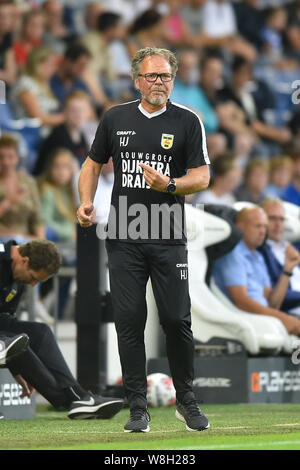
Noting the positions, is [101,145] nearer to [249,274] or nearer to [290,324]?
[249,274]

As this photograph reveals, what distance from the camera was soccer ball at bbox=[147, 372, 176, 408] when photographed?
9.60 meters

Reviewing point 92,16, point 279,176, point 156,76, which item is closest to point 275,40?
point 92,16

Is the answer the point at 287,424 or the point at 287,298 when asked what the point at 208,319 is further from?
the point at 287,424

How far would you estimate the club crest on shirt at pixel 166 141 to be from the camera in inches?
263

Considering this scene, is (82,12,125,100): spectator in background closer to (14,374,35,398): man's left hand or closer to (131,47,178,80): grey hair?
(14,374,35,398): man's left hand

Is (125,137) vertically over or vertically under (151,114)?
under

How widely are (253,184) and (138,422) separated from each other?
8741 millimetres

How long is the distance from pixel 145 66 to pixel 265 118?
1162 centimetres

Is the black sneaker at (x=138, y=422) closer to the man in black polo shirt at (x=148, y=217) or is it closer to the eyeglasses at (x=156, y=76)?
the man in black polo shirt at (x=148, y=217)

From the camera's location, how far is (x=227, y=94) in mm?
17406

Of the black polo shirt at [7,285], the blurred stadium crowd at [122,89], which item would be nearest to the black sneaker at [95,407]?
the black polo shirt at [7,285]

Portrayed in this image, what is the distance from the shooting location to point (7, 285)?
319 inches

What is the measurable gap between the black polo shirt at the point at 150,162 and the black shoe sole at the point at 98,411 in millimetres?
1692

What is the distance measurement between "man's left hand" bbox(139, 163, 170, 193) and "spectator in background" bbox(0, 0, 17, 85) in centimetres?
→ 765
